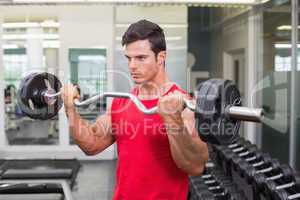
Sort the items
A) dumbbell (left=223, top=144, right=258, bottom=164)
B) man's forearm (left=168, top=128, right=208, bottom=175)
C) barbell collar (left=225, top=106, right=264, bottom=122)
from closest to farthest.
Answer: barbell collar (left=225, top=106, right=264, bottom=122) → man's forearm (left=168, top=128, right=208, bottom=175) → dumbbell (left=223, top=144, right=258, bottom=164)

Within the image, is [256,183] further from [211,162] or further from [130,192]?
[130,192]

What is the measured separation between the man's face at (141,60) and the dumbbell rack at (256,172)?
1.58 m

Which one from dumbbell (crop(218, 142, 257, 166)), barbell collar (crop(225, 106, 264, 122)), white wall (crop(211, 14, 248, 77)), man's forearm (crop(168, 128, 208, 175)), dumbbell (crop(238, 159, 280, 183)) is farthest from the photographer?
white wall (crop(211, 14, 248, 77))

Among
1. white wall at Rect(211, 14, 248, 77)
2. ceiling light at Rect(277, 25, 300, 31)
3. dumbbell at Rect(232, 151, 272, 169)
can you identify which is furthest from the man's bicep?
white wall at Rect(211, 14, 248, 77)

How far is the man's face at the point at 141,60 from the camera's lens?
1102 millimetres

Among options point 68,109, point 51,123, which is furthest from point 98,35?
point 68,109

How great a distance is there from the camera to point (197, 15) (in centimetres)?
566

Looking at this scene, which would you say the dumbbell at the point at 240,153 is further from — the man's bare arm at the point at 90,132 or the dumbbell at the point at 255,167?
the man's bare arm at the point at 90,132

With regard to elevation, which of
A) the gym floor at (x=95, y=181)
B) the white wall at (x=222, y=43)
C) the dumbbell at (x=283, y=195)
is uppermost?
the white wall at (x=222, y=43)

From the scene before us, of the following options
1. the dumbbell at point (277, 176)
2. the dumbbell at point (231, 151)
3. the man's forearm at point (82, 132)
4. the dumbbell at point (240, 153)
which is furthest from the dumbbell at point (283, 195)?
the man's forearm at point (82, 132)

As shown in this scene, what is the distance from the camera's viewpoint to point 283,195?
7.83ft

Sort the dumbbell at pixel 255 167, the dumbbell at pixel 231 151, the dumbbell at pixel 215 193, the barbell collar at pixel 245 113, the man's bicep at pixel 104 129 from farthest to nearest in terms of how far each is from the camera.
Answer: the dumbbell at pixel 231 151
the dumbbell at pixel 255 167
the dumbbell at pixel 215 193
the man's bicep at pixel 104 129
the barbell collar at pixel 245 113

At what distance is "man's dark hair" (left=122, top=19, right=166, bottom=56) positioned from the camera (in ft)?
3.65

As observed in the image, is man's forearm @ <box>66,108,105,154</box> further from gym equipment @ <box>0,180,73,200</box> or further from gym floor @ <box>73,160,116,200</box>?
gym floor @ <box>73,160,116,200</box>
